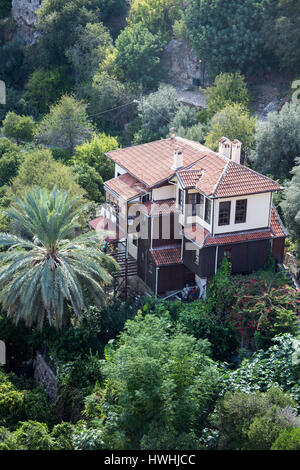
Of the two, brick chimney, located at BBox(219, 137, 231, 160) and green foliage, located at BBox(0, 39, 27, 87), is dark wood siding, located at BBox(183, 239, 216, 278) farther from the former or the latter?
green foliage, located at BBox(0, 39, 27, 87)

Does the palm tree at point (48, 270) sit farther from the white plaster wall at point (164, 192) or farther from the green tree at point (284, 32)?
the green tree at point (284, 32)

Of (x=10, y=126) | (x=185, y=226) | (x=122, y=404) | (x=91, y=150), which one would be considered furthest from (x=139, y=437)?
(x=10, y=126)

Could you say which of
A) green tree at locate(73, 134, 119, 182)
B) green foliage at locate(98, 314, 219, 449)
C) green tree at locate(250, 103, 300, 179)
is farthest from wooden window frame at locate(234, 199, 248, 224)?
green tree at locate(73, 134, 119, 182)

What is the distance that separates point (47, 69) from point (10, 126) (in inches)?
527

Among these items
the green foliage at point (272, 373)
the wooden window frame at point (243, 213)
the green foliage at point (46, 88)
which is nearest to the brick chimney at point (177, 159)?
the wooden window frame at point (243, 213)

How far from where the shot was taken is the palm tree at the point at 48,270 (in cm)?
3350

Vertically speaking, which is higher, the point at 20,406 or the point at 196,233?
the point at 196,233

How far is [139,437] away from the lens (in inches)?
1041

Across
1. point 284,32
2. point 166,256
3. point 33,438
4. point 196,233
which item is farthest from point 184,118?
point 33,438

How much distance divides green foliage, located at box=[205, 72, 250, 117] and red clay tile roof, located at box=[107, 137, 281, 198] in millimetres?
15288

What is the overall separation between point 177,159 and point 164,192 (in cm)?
208

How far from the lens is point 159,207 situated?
129 feet

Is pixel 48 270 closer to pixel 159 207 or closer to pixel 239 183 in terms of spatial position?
pixel 159 207
